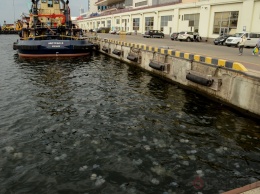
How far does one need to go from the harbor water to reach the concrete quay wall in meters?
0.44

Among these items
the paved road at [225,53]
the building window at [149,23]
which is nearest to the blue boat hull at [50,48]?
the paved road at [225,53]

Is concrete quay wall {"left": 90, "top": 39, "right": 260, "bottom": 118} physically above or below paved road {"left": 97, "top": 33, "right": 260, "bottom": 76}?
below

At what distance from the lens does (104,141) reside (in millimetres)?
7457

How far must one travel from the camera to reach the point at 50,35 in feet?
83.1

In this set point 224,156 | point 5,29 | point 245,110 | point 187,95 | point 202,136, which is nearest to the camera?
point 224,156

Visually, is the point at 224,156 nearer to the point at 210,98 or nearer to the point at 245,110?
the point at 245,110

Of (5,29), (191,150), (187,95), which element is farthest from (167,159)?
(5,29)

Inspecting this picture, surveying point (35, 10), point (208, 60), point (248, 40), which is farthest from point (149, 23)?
point (208, 60)

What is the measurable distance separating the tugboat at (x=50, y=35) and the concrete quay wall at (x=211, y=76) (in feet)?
31.1

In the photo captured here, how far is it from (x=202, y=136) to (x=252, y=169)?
2026 millimetres

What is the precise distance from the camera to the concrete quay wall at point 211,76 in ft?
31.0

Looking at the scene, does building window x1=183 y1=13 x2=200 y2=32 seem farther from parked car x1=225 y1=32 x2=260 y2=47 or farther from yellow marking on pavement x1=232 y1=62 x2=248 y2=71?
yellow marking on pavement x1=232 y1=62 x2=248 y2=71

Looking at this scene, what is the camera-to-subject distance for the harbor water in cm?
558

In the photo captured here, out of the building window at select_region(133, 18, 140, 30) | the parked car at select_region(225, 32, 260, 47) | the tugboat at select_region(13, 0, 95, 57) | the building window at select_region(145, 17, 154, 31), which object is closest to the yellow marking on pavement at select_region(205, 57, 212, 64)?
the tugboat at select_region(13, 0, 95, 57)
